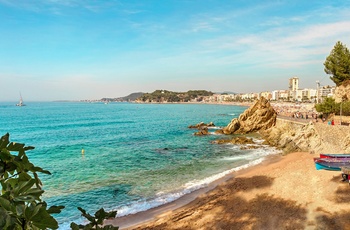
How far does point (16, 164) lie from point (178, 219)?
13.3 meters

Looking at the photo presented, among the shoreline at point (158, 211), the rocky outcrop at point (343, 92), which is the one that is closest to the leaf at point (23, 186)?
the shoreline at point (158, 211)

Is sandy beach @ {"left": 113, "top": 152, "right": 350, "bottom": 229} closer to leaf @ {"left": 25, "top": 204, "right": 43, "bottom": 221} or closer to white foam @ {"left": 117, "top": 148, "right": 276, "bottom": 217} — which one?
white foam @ {"left": 117, "top": 148, "right": 276, "bottom": 217}

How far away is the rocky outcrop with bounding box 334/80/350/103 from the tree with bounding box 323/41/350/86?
Result: 1.03 metres

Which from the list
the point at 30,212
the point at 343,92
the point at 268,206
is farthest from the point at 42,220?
the point at 343,92

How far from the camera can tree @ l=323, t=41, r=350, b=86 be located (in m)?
38.6

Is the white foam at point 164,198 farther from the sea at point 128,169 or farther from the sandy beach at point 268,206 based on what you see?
the sandy beach at point 268,206

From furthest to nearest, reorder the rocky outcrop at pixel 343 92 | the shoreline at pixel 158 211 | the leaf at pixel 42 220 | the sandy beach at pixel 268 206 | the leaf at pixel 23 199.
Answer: the rocky outcrop at pixel 343 92 → the shoreline at pixel 158 211 → the sandy beach at pixel 268 206 → the leaf at pixel 23 199 → the leaf at pixel 42 220

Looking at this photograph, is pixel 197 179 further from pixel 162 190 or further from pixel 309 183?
pixel 309 183

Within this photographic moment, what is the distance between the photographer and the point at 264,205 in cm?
1418

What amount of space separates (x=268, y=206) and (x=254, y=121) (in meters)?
36.6

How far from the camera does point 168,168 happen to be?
2525 centimetres

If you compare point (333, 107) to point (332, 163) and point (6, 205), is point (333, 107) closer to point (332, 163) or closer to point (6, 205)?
point (332, 163)

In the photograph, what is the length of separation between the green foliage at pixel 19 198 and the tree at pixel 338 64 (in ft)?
150

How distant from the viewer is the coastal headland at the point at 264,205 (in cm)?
1217
